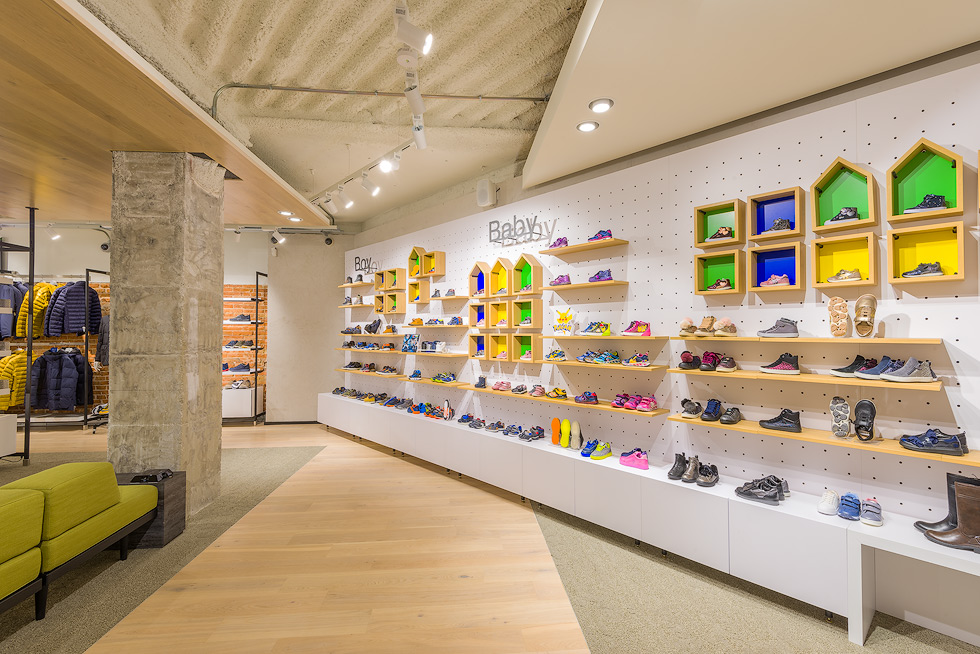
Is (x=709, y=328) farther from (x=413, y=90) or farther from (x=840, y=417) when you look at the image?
(x=413, y=90)

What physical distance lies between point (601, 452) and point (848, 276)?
2.10 meters

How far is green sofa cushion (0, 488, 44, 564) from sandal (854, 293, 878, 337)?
463 centimetres

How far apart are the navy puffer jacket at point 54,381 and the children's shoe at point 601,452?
8.55m

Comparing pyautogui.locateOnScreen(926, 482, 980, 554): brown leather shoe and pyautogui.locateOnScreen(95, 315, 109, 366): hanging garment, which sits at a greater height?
pyautogui.locateOnScreen(95, 315, 109, 366): hanging garment

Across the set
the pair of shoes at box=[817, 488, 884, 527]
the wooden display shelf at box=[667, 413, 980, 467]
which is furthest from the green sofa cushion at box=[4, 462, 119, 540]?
the pair of shoes at box=[817, 488, 884, 527]

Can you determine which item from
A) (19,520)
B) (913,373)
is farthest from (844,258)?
(19,520)

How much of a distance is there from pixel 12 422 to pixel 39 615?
4.31m

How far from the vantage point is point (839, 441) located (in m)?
2.40

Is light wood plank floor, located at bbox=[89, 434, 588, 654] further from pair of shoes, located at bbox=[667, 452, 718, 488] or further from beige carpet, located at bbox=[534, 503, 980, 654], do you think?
pair of shoes, located at bbox=[667, 452, 718, 488]

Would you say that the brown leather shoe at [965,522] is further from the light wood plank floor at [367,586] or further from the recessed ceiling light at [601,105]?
the recessed ceiling light at [601,105]

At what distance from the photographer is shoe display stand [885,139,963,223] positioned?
7.10ft

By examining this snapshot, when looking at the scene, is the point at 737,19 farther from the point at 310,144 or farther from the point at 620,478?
the point at 310,144

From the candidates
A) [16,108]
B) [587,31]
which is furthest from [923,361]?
[16,108]

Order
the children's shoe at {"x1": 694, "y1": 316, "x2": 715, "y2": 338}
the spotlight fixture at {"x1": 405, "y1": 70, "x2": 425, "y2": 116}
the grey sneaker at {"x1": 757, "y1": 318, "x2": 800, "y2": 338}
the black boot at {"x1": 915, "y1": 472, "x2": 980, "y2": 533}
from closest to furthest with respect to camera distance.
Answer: the black boot at {"x1": 915, "y1": 472, "x2": 980, "y2": 533} → the spotlight fixture at {"x1": 405, "y1": 70, "x2": 425, "y2": 116} → the grey sneaker at {"x1": 757, "y1": 318, "x2": 800, "y2": 338} → the children's shoe at {"x1": 694, "y1": 316, "x2": 715, "y2": 338}
